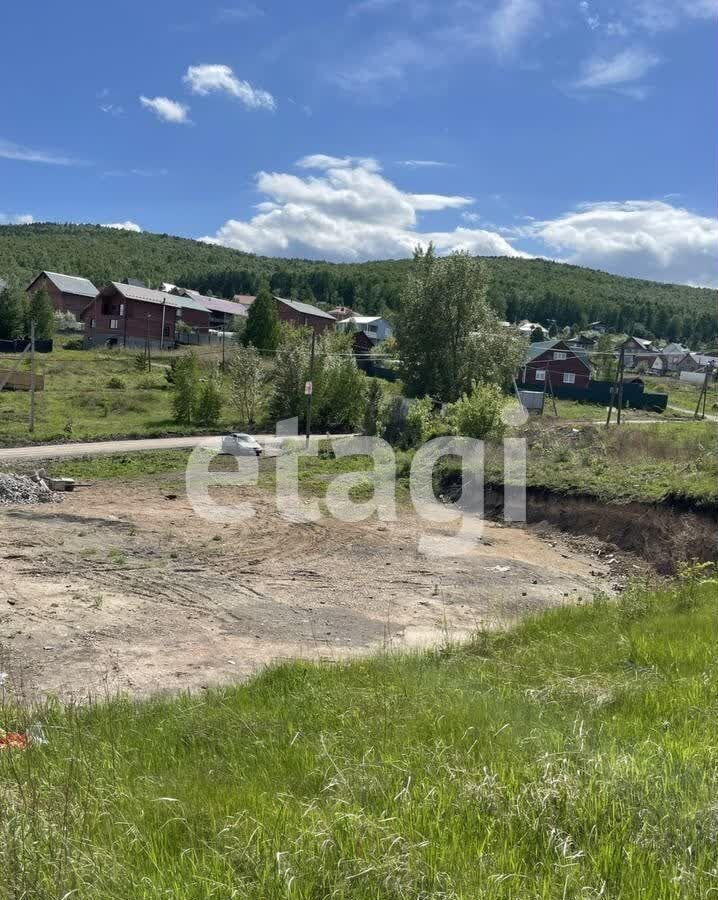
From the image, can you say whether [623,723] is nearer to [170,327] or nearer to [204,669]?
[204,669]

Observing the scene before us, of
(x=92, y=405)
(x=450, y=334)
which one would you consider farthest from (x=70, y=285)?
(x=450, y=334)

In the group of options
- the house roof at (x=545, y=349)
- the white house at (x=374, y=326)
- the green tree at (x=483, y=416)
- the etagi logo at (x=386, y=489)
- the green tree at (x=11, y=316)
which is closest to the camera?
the etagi logo at (x=386, y=489)

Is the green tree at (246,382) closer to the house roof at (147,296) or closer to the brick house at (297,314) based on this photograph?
the house roof at (147,296)

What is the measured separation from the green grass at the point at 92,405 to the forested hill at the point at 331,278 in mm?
63250

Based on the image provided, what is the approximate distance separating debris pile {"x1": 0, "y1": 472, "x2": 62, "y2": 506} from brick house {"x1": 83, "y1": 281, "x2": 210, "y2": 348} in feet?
133

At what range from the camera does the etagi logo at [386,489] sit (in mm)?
16078

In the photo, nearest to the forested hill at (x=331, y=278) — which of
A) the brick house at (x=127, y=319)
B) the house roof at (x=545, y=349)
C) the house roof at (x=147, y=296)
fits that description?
the house roof at (x=147, y=296)

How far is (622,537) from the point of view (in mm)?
15141

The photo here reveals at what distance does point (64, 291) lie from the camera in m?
69.5

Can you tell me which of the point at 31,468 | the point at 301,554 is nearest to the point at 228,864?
the point at 301,554

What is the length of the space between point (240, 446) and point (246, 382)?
8.75 metres

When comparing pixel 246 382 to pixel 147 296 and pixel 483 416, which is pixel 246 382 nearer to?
pixel 483 416

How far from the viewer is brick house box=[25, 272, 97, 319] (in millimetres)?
69375

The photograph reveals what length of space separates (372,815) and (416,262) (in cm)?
3344
